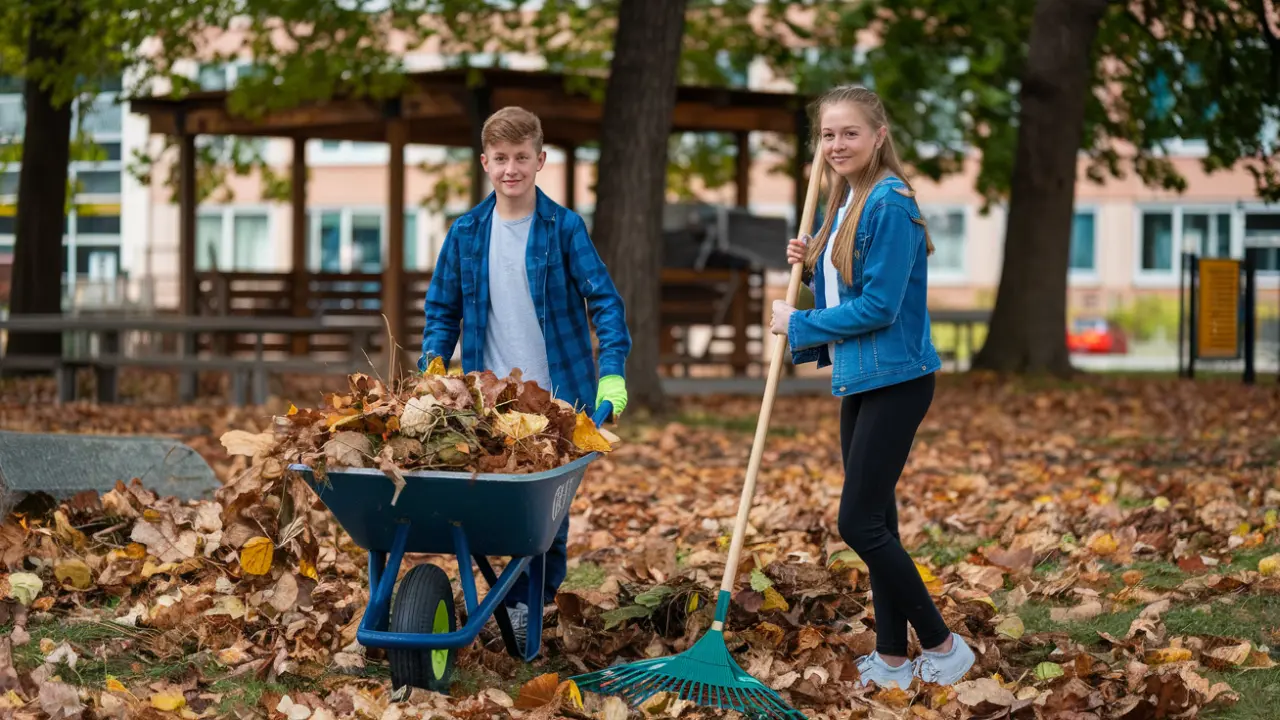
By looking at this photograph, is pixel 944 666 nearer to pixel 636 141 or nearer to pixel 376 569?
pixel 376 569

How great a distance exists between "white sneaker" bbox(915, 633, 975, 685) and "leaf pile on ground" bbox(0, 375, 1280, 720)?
0.10 meters

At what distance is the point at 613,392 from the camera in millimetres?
4230

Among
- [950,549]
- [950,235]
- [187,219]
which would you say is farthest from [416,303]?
[950,235]

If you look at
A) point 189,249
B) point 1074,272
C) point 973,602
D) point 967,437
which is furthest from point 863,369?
point 1074,272

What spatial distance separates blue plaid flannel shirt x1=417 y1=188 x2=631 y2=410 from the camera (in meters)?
A: 4.49

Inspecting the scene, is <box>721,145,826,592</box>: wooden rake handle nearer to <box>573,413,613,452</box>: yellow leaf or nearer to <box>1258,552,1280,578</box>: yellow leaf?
<box>573,413,613,452</box>: yellow leaf

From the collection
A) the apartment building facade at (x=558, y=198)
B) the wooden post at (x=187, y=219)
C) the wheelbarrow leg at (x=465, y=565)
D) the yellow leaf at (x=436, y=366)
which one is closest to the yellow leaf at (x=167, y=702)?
the wheelbarrow leg at (x=465, y=565)

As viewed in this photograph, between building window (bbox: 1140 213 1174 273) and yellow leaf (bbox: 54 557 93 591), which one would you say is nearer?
yellow leaf (bbox: 54 557 93 591)

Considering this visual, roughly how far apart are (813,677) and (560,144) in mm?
15137

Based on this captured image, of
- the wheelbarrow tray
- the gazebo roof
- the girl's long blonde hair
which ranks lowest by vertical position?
the wheelbarrow tray

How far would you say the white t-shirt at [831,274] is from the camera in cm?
407

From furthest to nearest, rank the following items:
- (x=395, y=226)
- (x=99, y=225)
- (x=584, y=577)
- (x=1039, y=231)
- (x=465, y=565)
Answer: (x=99, y=225), (x=1039, y=231), (x=395, y=226), (x=584, y=577), (x=465, y=565)

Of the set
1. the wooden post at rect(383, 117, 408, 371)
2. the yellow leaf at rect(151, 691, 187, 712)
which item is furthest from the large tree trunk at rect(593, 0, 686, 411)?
the yellow leaf at rect(151, 691, 187, 712)

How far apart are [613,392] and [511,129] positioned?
76cm
